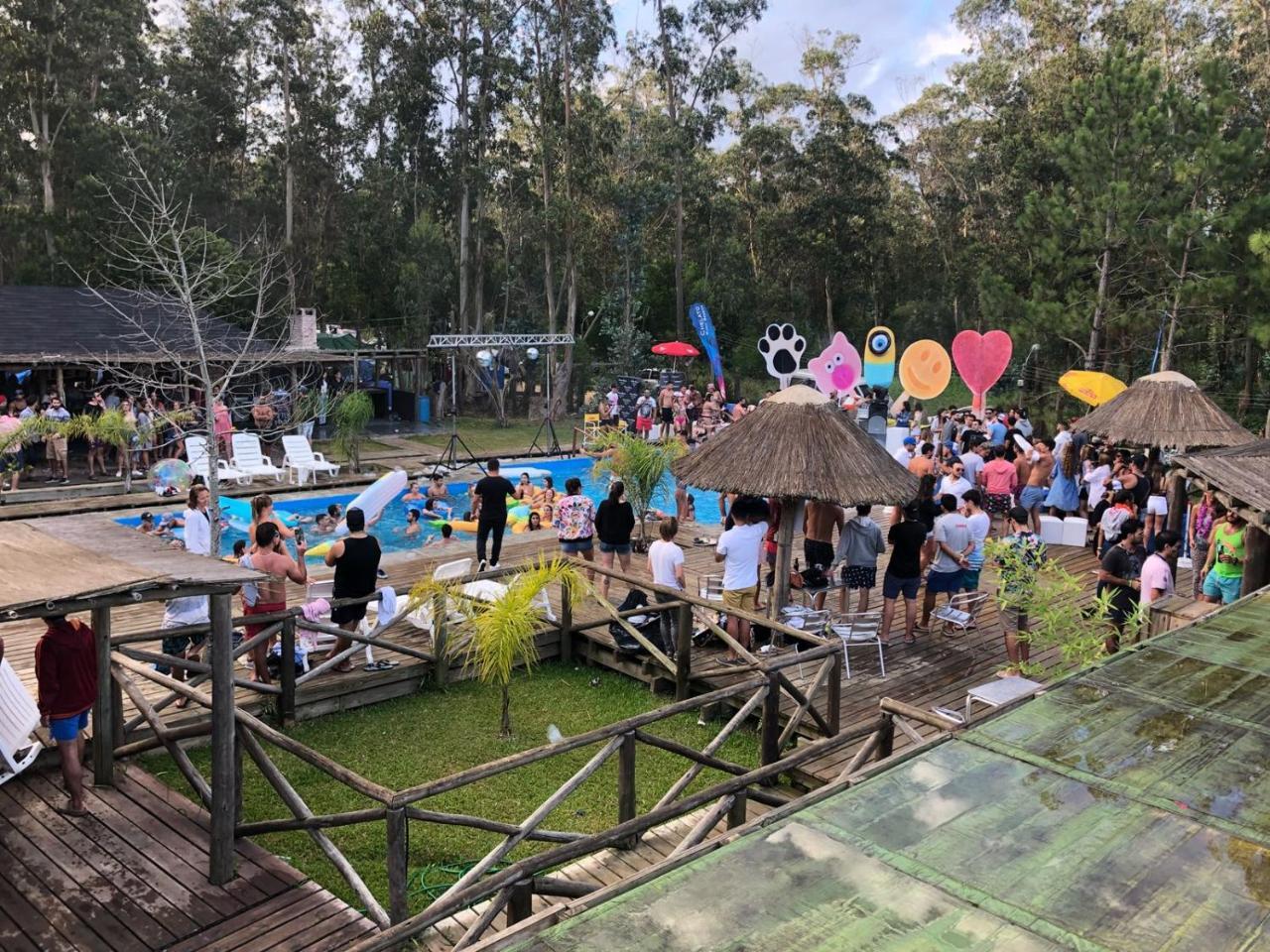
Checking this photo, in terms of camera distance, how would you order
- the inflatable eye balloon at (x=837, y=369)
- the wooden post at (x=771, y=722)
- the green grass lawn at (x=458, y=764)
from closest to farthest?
the green grass lawn at (x=458, y=764) → the wooden post at (x=771, y=722) → the inflatable eye balloon at (x=837, y=369)

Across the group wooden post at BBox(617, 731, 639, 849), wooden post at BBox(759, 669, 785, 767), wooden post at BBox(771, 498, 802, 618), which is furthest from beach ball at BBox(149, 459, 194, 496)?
wooden post at BBox(617, 731, 639, 849)

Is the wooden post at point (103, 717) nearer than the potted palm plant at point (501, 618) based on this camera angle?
Yes

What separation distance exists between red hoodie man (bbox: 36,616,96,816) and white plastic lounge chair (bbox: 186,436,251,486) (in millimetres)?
10465

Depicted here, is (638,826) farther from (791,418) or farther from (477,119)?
(477,119)

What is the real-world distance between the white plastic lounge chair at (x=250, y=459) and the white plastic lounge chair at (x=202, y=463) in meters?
0.16

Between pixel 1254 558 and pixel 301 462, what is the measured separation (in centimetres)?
1385

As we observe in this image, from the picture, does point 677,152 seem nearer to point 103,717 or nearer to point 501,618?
point 501,618

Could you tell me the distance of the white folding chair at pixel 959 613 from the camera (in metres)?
8.82

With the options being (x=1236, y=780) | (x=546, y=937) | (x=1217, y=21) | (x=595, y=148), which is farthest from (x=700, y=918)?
(x=1217, y=21)

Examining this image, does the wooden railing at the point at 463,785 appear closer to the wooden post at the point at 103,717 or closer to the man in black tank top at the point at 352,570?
the wooden post at the point at 103,717

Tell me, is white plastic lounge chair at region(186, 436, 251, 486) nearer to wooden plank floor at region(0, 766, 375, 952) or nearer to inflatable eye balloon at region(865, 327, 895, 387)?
wooden plank floor at region(0, 766, 375, 952)

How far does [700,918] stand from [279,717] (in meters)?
5.21

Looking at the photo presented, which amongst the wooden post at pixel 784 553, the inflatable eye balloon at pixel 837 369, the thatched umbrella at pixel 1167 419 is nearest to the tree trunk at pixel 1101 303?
the inflatable eye balloon at pixel 837 369

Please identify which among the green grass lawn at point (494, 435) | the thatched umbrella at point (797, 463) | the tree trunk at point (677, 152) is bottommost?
the green grass lawn at point (494, 435)
